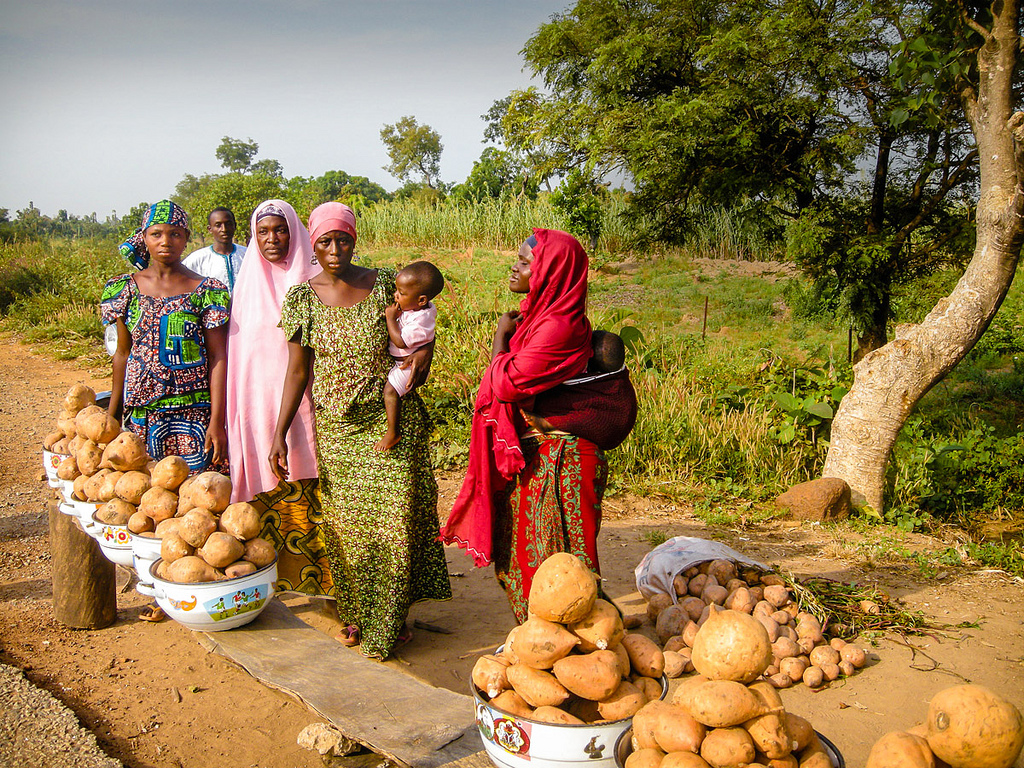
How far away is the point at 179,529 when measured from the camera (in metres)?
2.45

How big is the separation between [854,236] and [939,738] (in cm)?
650

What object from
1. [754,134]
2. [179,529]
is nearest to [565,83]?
[754,134]

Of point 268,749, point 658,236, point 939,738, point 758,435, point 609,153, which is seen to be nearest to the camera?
point 939,738

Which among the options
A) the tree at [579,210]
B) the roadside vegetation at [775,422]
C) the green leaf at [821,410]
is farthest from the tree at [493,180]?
the green leaf at [821,410]

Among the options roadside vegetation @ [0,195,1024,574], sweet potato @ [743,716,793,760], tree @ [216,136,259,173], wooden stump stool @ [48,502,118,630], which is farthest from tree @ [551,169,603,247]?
tree @ [216,136,259,173]

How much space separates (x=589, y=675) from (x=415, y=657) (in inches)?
80.2

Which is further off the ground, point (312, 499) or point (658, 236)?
point (658, 236)

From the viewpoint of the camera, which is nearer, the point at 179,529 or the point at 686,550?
the point at 179,529

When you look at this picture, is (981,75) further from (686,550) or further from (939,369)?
(686,550)

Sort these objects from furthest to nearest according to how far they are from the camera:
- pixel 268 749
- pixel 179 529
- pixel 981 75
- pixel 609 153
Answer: pixel 609 153
pixel 981 75
pixel 268 749
pixel 179 529

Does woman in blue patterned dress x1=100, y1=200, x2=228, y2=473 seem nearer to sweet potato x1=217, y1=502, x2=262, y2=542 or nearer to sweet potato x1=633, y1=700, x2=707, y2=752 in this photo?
sweet potato x1=217, y1=502, x2=262, y2=542

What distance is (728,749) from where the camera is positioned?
1312 mm

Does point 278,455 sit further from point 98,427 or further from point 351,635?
point 351,635

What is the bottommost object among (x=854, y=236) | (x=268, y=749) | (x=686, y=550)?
(x=268, y=749)
